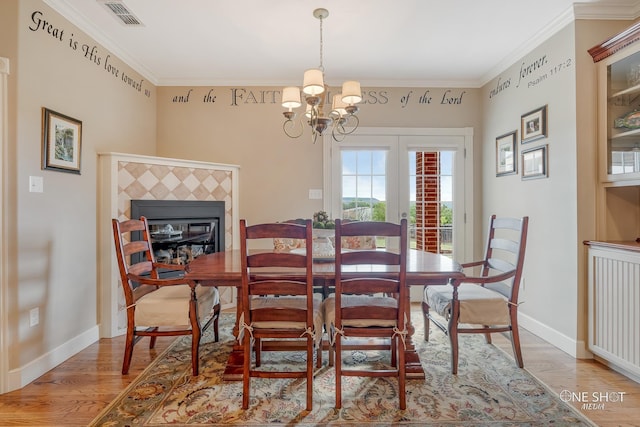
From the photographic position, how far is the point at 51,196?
2391mm

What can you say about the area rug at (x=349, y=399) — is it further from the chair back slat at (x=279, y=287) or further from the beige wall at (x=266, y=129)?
the beige wall at (x=266, y=129)

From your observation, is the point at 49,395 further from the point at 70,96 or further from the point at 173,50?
the point at 173,50

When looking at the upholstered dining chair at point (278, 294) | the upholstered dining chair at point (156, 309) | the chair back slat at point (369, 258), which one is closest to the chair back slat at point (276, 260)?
the upholstered dining chair at point (278, 294)

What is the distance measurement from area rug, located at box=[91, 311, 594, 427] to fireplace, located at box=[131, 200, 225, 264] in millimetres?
1317

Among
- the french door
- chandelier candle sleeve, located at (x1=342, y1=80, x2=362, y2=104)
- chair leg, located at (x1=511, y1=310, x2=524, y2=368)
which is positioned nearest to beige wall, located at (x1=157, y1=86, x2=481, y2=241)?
the french door

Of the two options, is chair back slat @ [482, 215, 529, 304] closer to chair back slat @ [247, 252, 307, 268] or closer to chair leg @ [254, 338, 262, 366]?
chair back slat @ [247, 252, 307, 268]

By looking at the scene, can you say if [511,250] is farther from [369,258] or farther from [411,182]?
[411,182]

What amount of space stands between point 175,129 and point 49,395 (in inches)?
113

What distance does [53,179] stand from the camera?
7.91ft

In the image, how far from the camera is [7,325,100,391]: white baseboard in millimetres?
2088

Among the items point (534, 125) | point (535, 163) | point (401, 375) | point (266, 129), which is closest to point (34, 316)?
point (401, 375)

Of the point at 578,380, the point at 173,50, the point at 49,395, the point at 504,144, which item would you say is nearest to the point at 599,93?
the point at 504,144
